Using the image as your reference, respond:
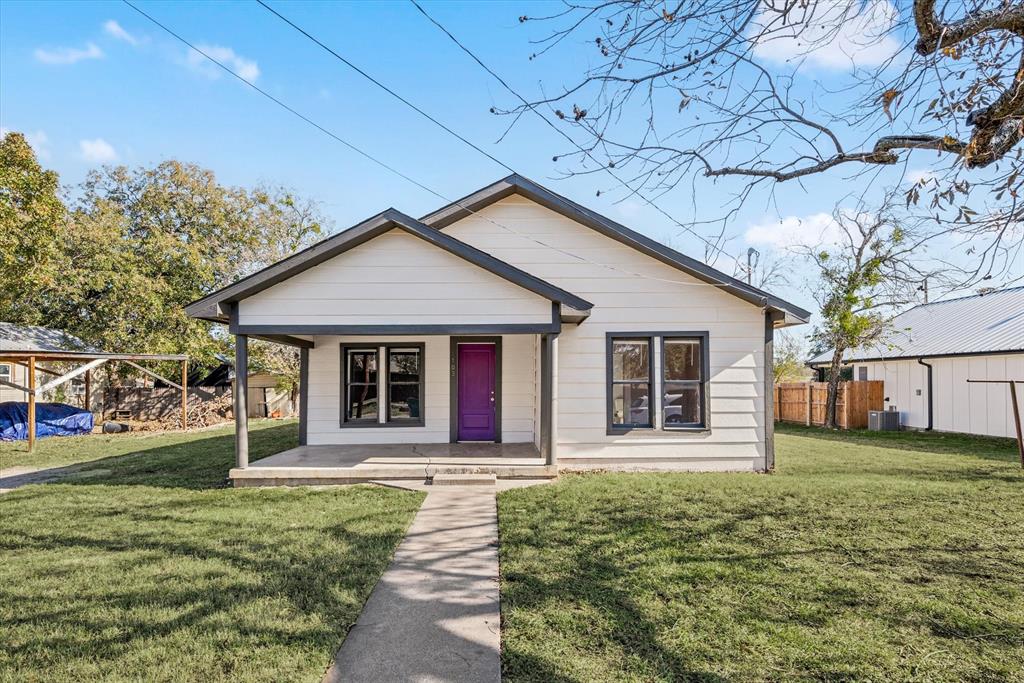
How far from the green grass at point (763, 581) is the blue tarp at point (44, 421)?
15742mm

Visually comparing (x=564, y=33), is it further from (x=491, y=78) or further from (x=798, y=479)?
(x=798, y=479)

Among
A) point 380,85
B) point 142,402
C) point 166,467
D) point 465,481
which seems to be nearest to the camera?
point 380,85

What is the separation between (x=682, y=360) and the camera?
1041 centimetres

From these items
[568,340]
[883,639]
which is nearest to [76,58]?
[568,340]

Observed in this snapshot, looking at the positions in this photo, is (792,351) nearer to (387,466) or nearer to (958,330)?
(958,330)

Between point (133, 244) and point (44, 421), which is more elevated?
point (133, 244)

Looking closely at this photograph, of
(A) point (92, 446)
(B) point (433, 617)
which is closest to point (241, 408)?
(B) point (433, 617)

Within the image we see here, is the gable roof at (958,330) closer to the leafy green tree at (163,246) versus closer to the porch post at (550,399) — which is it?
the porch post at (550,399)

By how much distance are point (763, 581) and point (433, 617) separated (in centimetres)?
263

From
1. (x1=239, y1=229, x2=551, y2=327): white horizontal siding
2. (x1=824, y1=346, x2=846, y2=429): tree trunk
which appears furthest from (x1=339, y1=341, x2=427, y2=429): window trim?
(x1=824, y1=346, x2=846, y2=429): tree trunk

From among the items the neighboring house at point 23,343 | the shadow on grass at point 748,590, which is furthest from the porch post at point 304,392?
the neighboring house at point 23,343

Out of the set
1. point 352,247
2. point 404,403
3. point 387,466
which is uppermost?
point 352,247

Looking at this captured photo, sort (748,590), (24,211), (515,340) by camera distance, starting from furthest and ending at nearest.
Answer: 1. (24,211)
2. (515,340)
3. (748,590)

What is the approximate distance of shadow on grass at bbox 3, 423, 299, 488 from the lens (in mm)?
9312
